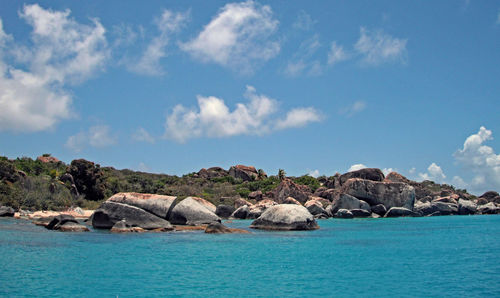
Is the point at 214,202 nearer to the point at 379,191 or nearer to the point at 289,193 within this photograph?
the point at 289,193

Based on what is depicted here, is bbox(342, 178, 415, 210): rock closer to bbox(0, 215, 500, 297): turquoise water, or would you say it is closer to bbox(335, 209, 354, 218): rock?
bbox(335, 209, 354, 218): rock

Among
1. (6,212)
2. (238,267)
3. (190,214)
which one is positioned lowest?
(238,267)

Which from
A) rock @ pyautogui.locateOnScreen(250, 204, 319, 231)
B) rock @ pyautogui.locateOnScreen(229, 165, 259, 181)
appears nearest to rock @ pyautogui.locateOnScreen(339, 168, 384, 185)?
rock @ pyautogui.locateOnScreen(250, 204, 319, 231)

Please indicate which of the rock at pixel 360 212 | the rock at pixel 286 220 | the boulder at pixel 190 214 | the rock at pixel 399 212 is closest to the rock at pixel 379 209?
the rock at pixel 399 212

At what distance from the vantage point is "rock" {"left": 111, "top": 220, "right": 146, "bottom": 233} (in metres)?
32.6

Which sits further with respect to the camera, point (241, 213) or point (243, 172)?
point (243, 172)

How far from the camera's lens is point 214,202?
267 ft

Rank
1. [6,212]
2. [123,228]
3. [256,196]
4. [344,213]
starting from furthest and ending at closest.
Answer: [256,196], [344,213], [6,212], [123,228]

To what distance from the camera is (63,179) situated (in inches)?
2611

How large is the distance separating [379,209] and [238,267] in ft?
195

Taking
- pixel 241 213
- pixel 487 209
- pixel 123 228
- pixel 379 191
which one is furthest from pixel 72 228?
pixel 487 209

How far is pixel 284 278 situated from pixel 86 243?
14665 millimetres

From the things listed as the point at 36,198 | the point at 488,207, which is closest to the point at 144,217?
the point at 36,198

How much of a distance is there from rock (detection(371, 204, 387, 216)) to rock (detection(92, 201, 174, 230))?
48007 mm
